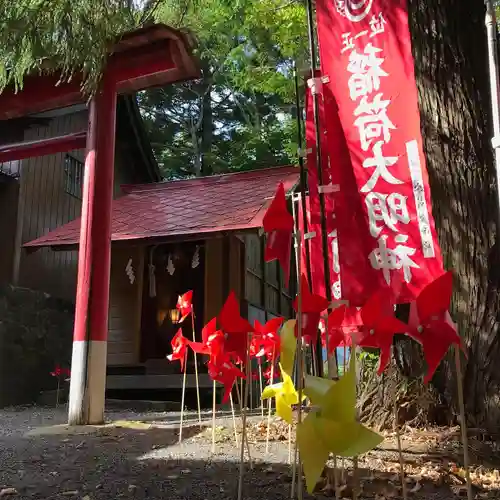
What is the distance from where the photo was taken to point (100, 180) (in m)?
6.14

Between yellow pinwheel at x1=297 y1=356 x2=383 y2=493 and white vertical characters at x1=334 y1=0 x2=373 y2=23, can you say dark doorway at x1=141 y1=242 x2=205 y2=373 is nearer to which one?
white vertical characters at x1=334 y1=0 x2=373 y2=23

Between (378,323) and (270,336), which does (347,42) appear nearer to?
(270,336)

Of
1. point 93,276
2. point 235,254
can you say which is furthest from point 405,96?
point 235,254

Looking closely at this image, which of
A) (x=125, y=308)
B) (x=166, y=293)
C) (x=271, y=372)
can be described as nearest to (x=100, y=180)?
(x=271, y=372)

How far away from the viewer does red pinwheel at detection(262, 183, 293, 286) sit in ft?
8.38

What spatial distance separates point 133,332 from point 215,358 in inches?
252

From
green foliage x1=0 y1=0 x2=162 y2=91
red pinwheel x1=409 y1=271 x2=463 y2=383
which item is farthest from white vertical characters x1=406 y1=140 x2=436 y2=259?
green foliage x1=0 y1=0 x2=162 y2=91

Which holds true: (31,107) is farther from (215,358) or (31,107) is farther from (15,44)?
(215,358)

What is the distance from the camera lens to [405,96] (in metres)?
3.67

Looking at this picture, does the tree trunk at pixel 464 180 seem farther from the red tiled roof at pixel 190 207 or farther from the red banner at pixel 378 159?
the red tiled roof at pixel 190 207

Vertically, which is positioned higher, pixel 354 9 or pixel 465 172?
pixel 354 9

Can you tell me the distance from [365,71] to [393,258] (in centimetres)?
128

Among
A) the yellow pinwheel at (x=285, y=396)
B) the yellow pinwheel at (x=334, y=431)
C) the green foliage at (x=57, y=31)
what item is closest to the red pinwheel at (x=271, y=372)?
the yellow pinwheel at (x=285, y=396)

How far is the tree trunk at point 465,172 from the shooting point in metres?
3.82
